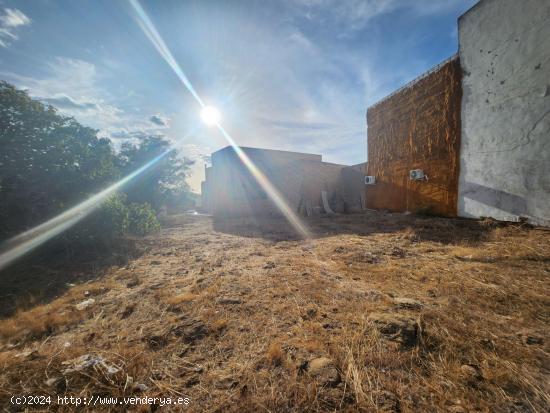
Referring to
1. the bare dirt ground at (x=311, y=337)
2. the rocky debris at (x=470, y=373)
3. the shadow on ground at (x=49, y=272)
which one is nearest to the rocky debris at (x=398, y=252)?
the bare dirt ground at (x=311, y=337)

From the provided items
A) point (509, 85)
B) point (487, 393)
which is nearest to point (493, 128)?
point (509, 85)

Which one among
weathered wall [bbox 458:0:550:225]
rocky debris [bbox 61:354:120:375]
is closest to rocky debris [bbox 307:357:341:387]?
rocky debris [bbox 61:354:120:375]

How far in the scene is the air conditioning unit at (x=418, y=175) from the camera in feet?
21.6

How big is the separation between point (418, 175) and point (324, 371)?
7.12 m

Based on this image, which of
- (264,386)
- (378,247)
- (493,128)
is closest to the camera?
(264,386)

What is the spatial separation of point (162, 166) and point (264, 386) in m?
18.2

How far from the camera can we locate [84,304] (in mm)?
2826

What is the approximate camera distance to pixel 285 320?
6.70 feet

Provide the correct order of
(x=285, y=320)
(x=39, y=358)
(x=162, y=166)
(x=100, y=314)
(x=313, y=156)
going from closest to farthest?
(x=39, y=358) → (x=285, y=320) → (x=100, y=314) → (x=162, y=166) → (x=313, y=156)

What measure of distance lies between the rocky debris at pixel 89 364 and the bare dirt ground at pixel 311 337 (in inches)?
0.4

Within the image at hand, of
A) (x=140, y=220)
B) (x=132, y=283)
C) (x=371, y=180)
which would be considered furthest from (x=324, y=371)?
(x=371, y=180)

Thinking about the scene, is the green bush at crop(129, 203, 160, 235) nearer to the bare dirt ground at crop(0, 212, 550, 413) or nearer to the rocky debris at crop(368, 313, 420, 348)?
the bare dirt ground at crop(0, 212, 550, 413)

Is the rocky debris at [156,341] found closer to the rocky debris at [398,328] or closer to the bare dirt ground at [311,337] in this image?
the bare dirt ground at [311,337]

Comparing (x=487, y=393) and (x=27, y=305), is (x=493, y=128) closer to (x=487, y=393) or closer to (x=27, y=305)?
(x=487, y=393)
